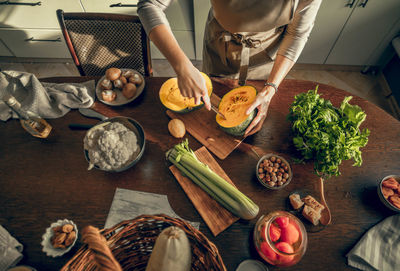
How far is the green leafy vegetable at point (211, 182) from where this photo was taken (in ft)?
3.06

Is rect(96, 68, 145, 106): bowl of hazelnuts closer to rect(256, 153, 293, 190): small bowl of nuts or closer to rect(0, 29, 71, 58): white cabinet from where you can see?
rect(256, 153, 293, 190): small bowl of nuts

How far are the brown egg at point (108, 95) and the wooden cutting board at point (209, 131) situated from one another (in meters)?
0.30

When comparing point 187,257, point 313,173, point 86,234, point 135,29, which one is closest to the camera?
point 86,234

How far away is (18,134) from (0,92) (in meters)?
0.22

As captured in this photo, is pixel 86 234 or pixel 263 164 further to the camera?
pixel 263 164

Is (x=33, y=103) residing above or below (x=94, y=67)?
above

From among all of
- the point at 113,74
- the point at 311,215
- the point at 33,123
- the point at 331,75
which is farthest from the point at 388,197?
the point at 331,75

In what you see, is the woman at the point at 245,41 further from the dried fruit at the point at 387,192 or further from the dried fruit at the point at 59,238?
the dried fruit at the point at 59,238

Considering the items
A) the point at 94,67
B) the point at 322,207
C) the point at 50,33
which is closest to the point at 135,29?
the point at 94,67

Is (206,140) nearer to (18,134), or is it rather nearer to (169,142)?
(169,142)

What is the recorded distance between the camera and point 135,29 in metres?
1.36

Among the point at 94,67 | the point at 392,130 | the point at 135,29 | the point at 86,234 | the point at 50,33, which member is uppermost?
the point at 86,234

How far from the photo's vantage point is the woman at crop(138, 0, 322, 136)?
854 mm

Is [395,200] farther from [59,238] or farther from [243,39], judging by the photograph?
[59,238]
